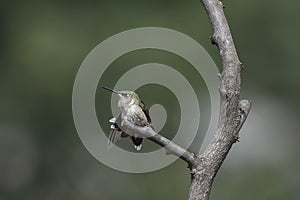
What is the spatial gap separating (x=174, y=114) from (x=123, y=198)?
747 millimetres

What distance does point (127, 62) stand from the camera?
13.6 ft

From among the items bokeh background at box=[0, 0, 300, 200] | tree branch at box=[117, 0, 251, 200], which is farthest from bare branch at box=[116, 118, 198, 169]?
bokeh background at box=[0, 0, 300, 200]

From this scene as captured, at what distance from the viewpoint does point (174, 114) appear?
3.97 metres

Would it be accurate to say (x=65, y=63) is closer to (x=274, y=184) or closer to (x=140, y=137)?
(x=274, y=184)

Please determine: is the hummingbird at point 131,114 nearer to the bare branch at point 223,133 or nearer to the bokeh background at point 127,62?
the bare branch at point 223,133

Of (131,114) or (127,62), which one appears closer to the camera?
(131,114)

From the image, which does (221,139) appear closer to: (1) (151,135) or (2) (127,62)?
(1) (151,135)

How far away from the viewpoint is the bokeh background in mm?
4426

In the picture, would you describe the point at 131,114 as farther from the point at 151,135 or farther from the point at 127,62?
the point at 127,62

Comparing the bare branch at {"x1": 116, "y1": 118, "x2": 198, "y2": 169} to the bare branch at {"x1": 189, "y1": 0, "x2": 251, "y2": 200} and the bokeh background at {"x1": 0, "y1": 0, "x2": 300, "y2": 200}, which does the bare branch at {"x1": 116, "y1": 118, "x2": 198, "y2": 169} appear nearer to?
the bare branch at {"x1": 189, "y1": 0, "x2": 251, "y2": 200}

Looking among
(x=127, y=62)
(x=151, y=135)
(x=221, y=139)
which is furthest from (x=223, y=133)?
(x=127, y=62)

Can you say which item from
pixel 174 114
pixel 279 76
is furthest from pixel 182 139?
pixel 279 76

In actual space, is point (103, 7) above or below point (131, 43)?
above

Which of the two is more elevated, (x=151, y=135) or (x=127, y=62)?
(x=127, y=62)
